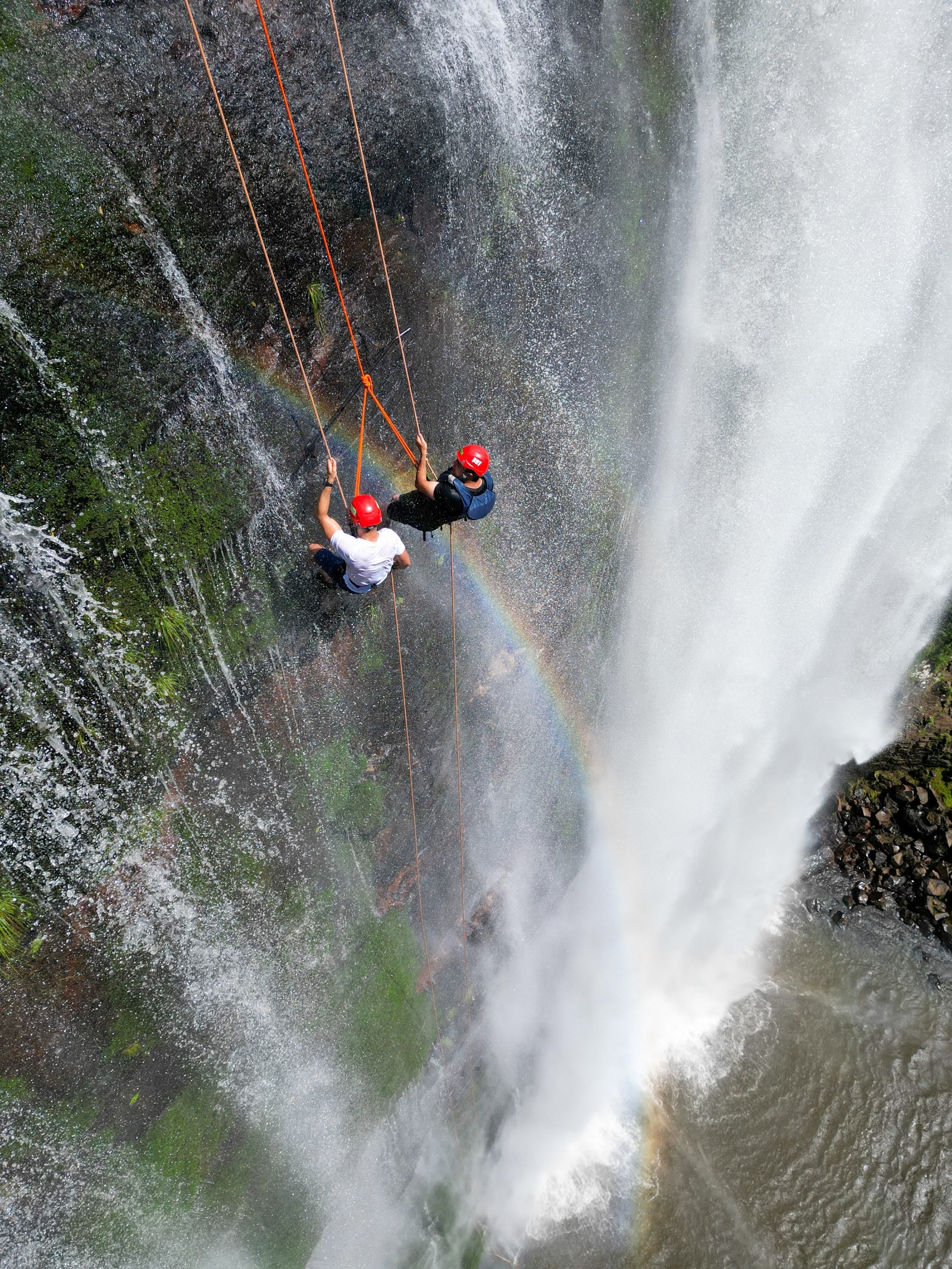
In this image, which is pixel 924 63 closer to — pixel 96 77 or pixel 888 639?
pixel 888 639

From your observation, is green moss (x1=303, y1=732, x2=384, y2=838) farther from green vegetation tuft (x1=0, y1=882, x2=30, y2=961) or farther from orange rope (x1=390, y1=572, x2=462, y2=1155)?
green vegetation tuft (x1=0, y1=882, x2=30, y2=961)

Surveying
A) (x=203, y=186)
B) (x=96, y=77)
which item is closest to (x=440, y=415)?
(x=203, y=186)

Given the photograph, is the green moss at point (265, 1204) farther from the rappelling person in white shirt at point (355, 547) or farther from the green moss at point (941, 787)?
the green moss at point (941, 787)

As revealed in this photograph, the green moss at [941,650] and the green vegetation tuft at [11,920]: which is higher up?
the green moss at [941,650]

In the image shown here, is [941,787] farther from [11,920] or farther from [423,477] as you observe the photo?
[11,920]

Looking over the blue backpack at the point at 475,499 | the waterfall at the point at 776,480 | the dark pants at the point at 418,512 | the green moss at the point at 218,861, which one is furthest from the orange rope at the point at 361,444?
the waterfall at the point at 776,480

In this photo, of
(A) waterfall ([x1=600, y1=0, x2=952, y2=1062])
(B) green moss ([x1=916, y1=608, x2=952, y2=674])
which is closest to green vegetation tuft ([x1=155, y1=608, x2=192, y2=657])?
(A) waterfall ([x1=600, y1=0, x2=952, y2=1062])

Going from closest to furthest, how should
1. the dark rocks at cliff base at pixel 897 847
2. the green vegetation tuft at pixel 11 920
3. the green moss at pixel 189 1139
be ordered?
1. the green vegetation tuft at pixel 11 920
2. the green moss at pixel 189 1139
3. the dark rocks at cliff base at pixel 897 847

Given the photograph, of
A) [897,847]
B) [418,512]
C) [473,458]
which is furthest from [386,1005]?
[897,847]
